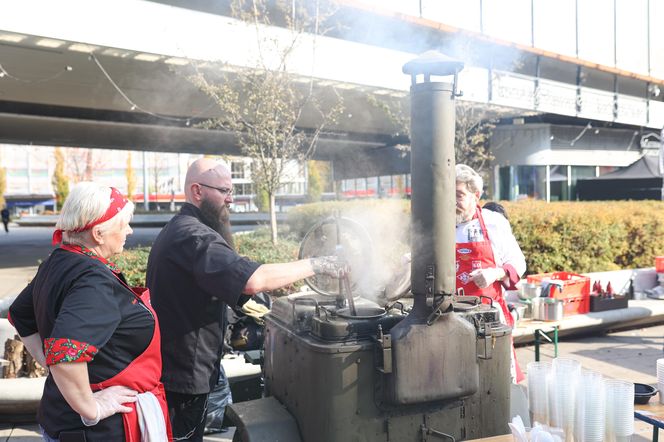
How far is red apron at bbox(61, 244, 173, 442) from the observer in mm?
1863

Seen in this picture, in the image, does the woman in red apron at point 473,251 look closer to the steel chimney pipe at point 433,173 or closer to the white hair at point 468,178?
the white hair at point 468,178

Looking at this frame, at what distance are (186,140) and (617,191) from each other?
1550 cm

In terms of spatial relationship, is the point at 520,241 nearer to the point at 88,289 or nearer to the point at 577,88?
the point at 88,289

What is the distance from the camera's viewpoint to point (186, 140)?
67.1ft

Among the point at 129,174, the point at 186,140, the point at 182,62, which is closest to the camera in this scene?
the point at 182,62

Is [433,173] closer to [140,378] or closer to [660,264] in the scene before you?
[140,378]

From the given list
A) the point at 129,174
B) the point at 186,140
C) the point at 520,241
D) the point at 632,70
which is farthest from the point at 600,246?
the point at 129,174

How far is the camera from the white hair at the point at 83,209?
1.86 m

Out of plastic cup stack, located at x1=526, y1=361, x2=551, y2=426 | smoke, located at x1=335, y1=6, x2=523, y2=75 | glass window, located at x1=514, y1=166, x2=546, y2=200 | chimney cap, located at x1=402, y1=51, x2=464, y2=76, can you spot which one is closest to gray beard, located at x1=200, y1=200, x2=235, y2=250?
chimney cap, located at x1=402, y1=51, x2=464, y2=76

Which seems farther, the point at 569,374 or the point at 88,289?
the point at 569,374

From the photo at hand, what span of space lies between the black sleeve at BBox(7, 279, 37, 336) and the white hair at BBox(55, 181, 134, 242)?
35 centimetres

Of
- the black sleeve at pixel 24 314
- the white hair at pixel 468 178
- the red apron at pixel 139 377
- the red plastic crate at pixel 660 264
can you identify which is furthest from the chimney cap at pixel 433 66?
the red plastic crate at pixel 660 264

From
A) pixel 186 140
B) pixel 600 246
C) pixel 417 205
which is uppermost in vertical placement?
pixel 186 140

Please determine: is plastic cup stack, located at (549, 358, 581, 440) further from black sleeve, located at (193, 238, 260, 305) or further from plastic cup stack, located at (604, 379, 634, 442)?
black sleeve, located at (193, 238, 260, 305)
